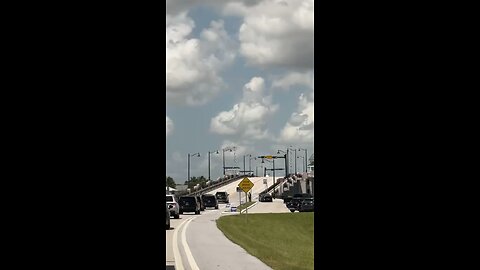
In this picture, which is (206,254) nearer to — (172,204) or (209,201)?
(172,204)

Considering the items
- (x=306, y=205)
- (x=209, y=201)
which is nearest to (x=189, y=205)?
(x=306, y=205)

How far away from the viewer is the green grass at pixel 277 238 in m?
21.1

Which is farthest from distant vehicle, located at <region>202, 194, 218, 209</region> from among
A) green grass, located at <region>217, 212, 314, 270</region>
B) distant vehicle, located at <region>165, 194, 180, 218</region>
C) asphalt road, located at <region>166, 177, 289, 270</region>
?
asphalt road, located at <region>166, 177, 289, 270</region>

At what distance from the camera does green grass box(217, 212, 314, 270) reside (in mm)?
21055

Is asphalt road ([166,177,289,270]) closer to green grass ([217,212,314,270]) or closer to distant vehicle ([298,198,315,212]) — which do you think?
green grass ([217,212,314,270])

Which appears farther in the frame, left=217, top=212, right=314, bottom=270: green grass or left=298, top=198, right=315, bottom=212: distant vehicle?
left=298, top=198, right=315, bottom=212: distant vehicle

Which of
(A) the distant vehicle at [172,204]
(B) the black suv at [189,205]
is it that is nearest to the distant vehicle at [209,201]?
(B) the black suv at [189,205]

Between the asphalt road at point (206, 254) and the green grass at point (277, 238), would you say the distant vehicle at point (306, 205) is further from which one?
the asphalt road at point (206, 254)

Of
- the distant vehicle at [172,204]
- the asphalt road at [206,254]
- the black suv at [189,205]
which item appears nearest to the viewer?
the asphalt road at [206,254]

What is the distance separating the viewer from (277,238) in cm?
3719

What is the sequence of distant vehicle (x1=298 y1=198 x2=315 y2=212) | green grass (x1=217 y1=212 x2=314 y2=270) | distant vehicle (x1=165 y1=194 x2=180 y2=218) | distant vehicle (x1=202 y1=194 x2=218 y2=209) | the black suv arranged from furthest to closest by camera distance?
distant vehicle (x1=202 y1=194 x2=218 y2=209) < distant vehicle (x1=298 y1=198 x2=315 y2=212) < the black suv < distant vehicle (x1=165 y1=194 x2=180 y2=218) < green grass (x1=217 y1=212 x2=314 y2=270)

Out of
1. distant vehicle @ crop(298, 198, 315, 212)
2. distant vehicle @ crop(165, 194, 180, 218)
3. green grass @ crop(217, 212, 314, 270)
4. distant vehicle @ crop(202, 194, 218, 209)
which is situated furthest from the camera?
distant vehicle @ crop(202, 194, 218, 209)

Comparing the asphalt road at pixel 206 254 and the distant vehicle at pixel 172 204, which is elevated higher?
the distant vehicle at pixel 172 204
